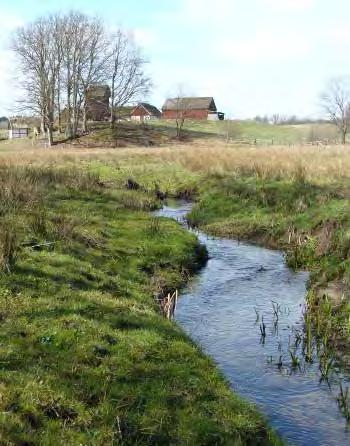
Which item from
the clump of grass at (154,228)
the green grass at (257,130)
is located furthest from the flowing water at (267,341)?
the green grass at (257,130)

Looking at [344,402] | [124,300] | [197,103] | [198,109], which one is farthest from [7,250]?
[197,103]

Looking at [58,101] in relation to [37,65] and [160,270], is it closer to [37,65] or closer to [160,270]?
[37,65]

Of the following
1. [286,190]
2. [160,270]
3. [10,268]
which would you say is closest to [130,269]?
[160,270]

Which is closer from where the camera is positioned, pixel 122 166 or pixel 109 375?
pixel 109 375

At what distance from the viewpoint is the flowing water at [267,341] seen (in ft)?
27.4

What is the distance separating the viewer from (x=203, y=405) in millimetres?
7609

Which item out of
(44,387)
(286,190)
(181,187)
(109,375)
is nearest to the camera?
(44,387)

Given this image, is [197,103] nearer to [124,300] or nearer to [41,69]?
[41,69]

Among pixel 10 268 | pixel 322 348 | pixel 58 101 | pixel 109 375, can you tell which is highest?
pixel 58 101

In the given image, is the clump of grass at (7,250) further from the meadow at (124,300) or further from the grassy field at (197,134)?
the grassy field at (197,134)

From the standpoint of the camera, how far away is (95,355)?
8.41m

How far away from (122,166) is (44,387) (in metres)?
32.9

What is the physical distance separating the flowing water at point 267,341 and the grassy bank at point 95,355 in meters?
0.76

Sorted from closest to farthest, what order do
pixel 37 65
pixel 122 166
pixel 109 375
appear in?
pixel 109 375, pixel 122 166, pixel 37 65
